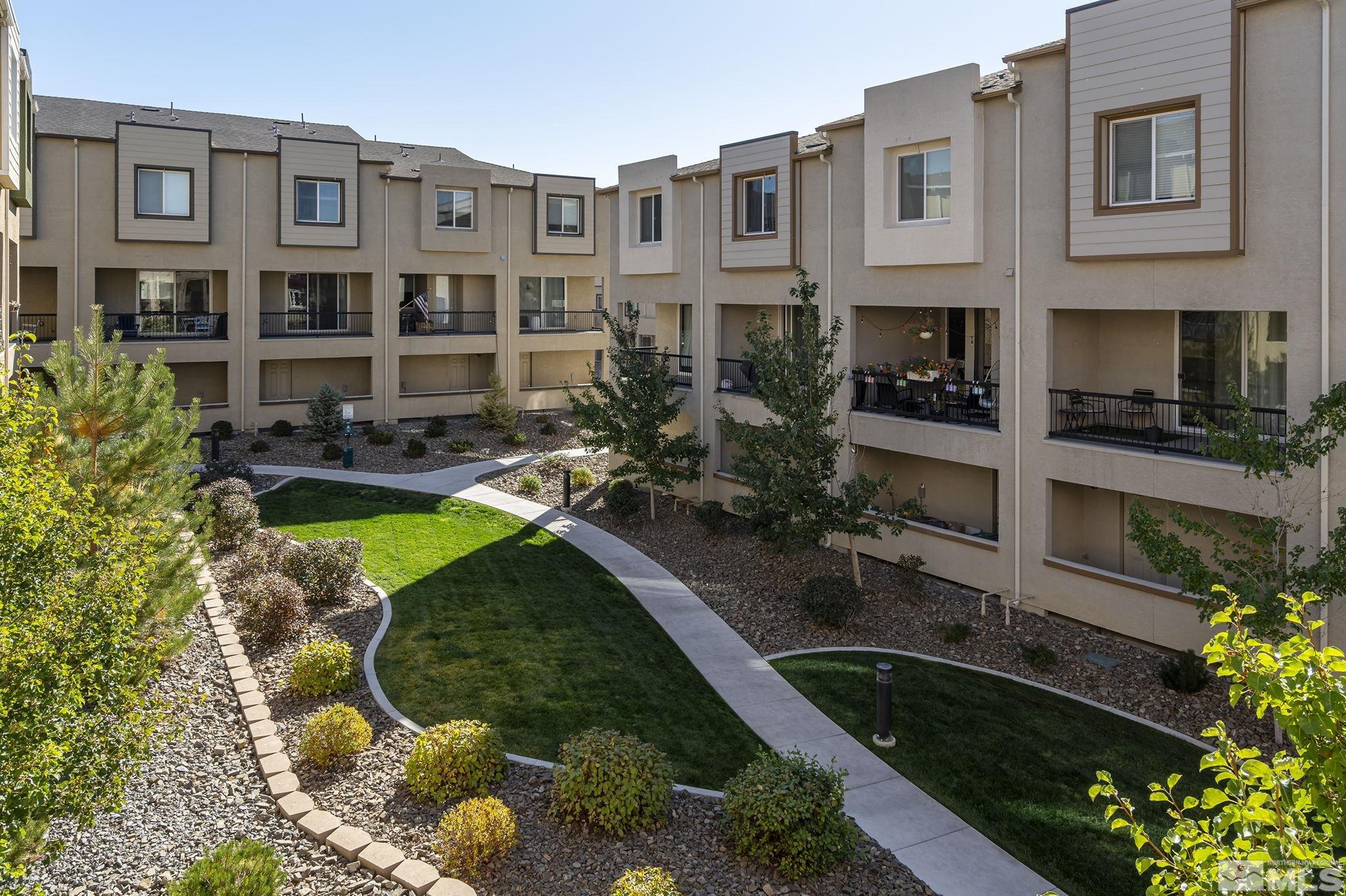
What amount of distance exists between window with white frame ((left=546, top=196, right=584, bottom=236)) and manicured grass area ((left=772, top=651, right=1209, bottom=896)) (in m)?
29.7

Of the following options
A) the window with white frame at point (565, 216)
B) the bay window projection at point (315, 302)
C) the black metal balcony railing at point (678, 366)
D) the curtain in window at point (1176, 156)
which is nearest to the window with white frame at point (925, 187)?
the curtain in window at point (1176, 156)

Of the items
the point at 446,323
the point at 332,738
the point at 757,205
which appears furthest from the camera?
the point at 446,323

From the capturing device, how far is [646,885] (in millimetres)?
8414

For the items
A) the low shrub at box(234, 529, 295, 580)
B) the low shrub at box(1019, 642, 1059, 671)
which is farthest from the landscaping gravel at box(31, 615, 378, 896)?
the low shrub at box(1019, 642, 1059, 671)

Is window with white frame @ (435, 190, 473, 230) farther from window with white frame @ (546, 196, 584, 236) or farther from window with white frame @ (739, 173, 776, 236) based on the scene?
window with white frame @ (739, 173, 776, 236)

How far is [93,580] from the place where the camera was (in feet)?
23.1

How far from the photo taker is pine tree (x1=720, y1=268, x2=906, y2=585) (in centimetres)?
1772

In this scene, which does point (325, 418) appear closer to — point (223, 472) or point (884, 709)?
point (223, 472)

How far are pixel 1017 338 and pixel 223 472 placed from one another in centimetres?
1954

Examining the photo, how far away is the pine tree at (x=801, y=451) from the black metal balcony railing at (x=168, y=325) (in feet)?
76.8

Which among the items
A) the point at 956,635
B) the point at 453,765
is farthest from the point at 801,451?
the point at 453,765

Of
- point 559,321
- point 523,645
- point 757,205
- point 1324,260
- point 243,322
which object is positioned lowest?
point 523,645

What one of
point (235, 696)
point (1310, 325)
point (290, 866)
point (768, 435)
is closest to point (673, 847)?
point (290, 866)

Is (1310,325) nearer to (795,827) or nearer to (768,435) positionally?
(768,435)
